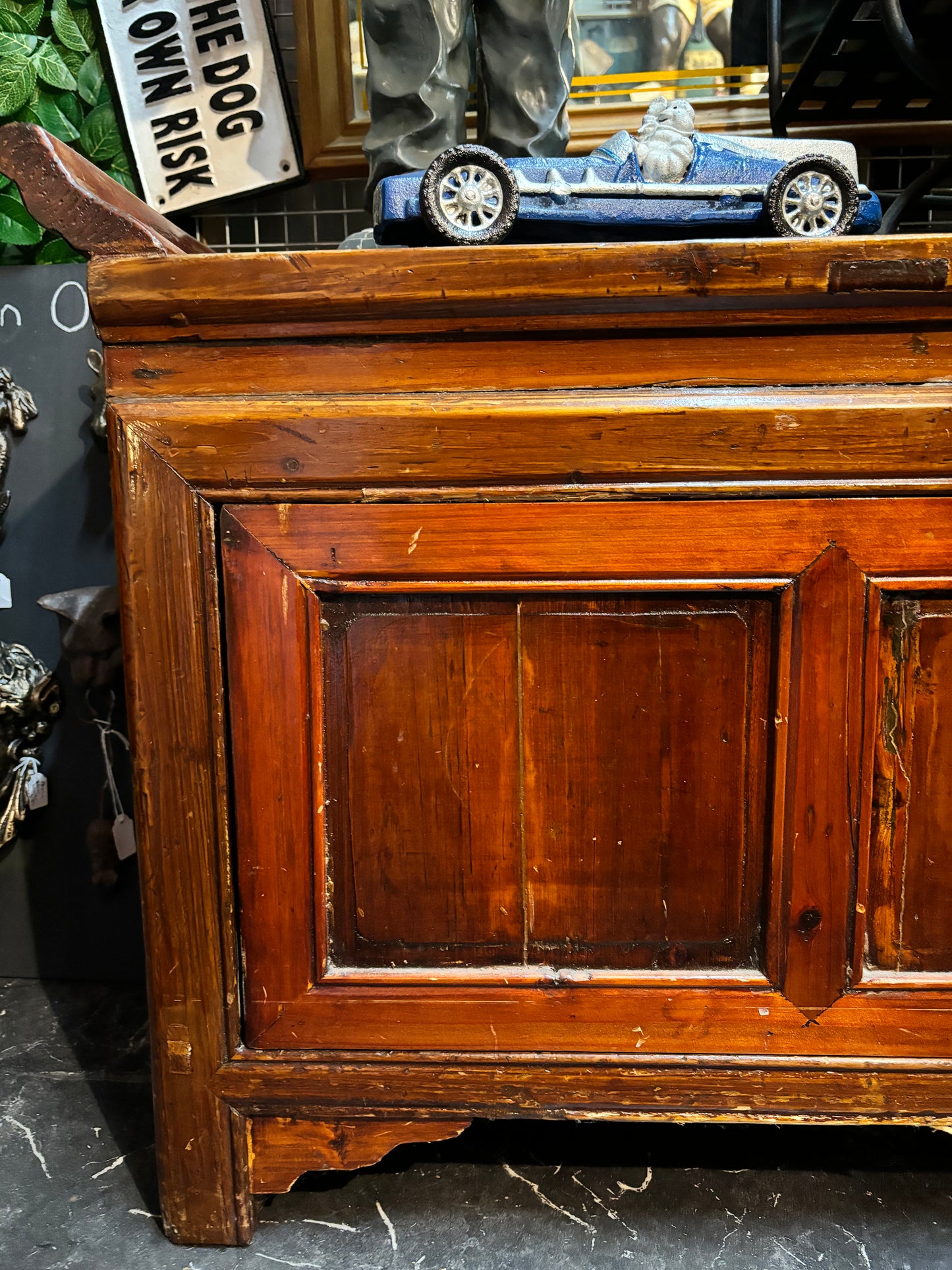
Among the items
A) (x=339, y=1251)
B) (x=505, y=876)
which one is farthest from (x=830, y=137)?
(x=339, y=1251)

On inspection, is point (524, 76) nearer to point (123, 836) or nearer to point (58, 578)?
point (58, 578)

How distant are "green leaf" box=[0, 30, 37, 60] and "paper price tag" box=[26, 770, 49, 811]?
1122 millimetres

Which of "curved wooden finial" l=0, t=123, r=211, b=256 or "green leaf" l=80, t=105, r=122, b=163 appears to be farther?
"green leaf" l=80, t=105, r=122, b=163

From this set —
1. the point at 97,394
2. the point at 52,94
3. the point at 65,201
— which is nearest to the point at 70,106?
the point at 52,94

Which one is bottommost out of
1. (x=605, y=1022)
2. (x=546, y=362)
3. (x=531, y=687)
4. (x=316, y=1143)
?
(x=316, y=1143)

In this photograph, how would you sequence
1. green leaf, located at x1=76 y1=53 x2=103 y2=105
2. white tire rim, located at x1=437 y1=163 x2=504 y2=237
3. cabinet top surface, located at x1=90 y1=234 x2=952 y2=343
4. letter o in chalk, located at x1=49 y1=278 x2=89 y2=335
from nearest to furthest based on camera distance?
cabinet top surface, located at x1=90 y1=234 x2=952 y2=343 → white tire rim, located at x1=437 y1=163 x2=504 y2=237 → letter o in chalk, located at x1=49 y1=278 x2=89 y2=335 → green leaf, located at x1=76 y1=53 x2=103 y2=105

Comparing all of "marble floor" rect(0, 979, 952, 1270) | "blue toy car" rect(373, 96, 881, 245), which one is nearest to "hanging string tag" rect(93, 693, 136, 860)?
"marble floor" rect(0, 979, 952, 1270)

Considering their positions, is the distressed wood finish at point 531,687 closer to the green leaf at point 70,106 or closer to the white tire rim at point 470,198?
the white tire rim at point 470,198

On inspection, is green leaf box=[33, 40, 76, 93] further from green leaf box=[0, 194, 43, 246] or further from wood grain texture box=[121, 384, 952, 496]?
wood grain texture box=[121, 384, 952, 496]

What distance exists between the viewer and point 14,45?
130 centimetres

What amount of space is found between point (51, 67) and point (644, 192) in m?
1.08

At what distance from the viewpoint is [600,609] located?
2.38ft

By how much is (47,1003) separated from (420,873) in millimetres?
817

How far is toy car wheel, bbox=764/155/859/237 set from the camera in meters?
0.77
